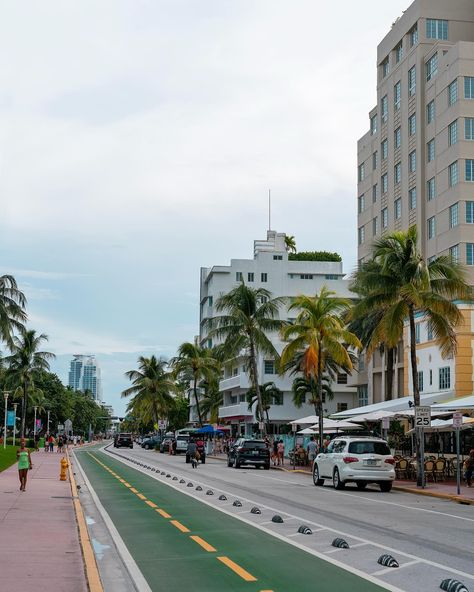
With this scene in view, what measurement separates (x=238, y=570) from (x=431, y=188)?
54.6 m

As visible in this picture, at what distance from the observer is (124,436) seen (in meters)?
98.4

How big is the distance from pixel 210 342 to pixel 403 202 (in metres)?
53.2

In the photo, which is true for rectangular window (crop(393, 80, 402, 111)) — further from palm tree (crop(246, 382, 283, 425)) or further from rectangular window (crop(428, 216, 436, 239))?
palm tree (crop(246, 382, 283, 425))

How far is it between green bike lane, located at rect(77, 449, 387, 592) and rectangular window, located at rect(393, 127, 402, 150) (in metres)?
51.3

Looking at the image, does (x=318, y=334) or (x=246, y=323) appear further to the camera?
(x=246, y=323)

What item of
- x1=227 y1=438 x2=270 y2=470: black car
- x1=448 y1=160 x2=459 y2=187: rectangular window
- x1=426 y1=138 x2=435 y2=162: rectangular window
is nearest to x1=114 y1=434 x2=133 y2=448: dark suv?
x1=426 y1=138 x2=435 y2=162: rectangular window

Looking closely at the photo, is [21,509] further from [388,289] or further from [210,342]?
[210,342]

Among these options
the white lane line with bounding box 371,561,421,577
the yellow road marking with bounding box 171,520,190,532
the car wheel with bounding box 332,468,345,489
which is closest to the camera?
the white lane line with bounding box 371,561,421,577

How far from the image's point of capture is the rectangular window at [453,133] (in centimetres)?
6000

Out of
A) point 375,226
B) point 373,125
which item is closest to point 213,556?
point 375,226

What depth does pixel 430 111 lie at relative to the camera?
64.3 metres

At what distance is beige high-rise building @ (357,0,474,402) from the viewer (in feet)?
196

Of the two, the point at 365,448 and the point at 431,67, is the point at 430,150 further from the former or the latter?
the point at 365,448

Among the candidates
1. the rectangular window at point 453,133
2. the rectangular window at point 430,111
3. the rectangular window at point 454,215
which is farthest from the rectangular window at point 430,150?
the rectangular window at point 454,215
